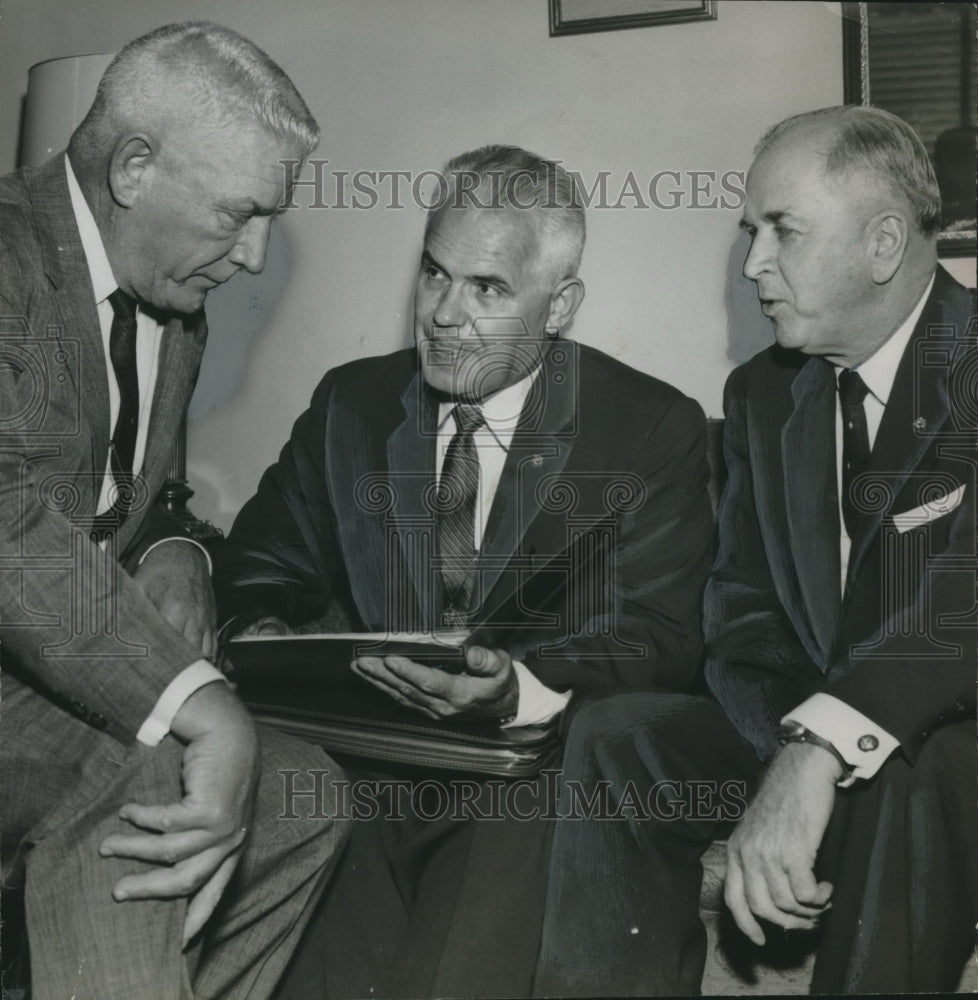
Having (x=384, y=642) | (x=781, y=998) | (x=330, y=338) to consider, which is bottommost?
(x=781, y=998)

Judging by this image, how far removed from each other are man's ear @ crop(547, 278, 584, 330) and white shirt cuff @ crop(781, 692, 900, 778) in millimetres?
707

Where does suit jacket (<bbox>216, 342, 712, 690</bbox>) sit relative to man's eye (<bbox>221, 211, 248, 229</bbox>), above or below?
below

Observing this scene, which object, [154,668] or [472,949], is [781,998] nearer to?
[472,949]

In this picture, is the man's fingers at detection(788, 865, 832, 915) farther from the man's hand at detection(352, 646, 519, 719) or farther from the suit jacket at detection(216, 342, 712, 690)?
the man's hand at detection(352, 646, 519, 719)

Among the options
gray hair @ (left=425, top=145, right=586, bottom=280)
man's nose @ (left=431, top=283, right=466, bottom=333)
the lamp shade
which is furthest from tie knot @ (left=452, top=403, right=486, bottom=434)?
the lamp shade

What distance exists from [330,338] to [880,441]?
2.85 ft

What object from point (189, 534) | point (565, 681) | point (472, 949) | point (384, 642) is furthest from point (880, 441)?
point (189, 534)

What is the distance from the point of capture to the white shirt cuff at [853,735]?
1.42 meters

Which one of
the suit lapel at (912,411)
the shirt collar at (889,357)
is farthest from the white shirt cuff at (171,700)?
the shirt collar at (889,357)

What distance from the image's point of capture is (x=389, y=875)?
1.54 meters

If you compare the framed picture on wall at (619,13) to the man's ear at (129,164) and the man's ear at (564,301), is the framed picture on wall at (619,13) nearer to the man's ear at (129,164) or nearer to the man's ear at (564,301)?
the man's ear at (564,301)

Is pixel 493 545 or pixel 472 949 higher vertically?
pixel 493 545

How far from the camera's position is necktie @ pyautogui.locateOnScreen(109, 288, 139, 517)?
1.51 metres

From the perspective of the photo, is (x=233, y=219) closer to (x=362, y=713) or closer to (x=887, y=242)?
(x=362, y=713)
